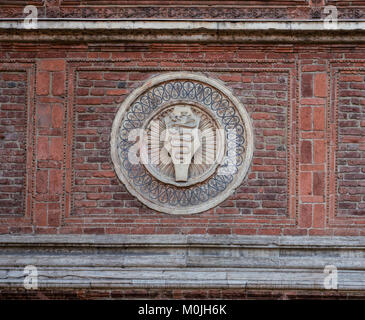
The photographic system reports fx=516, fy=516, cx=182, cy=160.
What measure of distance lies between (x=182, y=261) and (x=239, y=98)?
1.68 m

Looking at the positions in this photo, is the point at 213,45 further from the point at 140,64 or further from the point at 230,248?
the point at 230,248

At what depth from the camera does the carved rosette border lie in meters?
5.03

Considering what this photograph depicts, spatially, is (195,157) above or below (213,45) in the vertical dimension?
below

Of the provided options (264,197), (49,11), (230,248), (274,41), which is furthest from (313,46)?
(49,11)

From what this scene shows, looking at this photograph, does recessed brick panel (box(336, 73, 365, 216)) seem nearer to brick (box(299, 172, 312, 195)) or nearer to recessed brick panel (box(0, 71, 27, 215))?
brick (box(299, 172, 312, 195))

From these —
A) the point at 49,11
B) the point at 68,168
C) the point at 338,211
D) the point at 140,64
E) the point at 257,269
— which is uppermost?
the point at 49,11

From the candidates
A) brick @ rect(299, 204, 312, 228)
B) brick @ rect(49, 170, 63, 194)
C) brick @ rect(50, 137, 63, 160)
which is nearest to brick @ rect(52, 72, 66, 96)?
brick @ rect(50, 137, 63, 160)

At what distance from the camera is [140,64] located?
5141 mm

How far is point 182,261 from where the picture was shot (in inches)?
193

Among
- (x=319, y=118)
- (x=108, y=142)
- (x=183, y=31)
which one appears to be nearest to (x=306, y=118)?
(x=319, y=118)

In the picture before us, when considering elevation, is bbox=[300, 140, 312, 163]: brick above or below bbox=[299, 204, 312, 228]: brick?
above

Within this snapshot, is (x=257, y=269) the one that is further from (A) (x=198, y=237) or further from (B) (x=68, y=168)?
(B) (x=68, y=168)

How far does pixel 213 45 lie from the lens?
16.9ft

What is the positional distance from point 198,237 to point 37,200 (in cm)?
161
